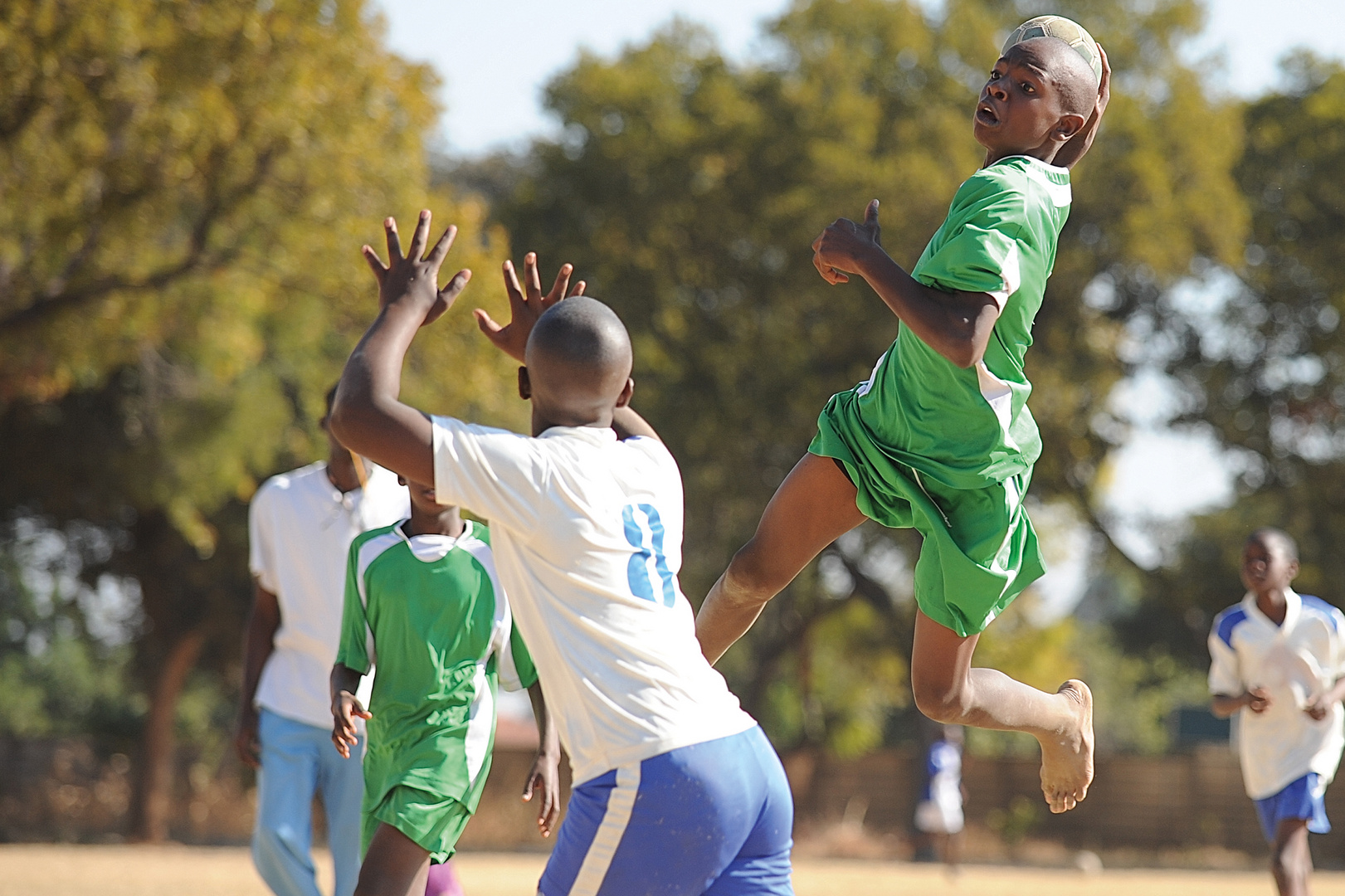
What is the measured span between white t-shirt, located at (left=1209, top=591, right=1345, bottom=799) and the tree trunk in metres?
18.5

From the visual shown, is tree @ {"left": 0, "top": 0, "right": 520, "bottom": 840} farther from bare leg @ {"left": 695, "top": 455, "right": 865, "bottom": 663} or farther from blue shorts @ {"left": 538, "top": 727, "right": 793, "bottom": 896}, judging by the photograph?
blue shorts @ {"left": 538, "top": 727, "right": 793, "bottom": 896}

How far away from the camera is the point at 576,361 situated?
3174mm

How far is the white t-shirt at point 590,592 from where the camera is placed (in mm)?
3008

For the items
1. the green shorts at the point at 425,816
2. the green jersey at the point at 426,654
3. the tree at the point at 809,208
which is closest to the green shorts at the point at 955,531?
the green jersey at the point at 426,654

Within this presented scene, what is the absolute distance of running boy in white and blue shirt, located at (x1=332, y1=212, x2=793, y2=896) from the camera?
116 inches

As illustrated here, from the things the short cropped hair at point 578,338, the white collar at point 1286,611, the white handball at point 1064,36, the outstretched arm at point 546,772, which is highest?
the white handball at point 1064,36

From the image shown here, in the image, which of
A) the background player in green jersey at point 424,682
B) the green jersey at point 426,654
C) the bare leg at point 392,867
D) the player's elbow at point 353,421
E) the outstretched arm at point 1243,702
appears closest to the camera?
the player's elbow at point 353,421

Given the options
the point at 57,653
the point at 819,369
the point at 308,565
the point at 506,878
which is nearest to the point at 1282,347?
the point at 819,369

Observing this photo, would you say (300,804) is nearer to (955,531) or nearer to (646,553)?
(955,531)

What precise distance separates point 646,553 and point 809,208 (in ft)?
72.0

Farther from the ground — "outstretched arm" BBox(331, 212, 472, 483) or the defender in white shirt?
"outstretched arm" BBox(331, 212, 472, 483)

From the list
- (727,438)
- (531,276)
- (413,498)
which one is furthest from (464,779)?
(727,438)

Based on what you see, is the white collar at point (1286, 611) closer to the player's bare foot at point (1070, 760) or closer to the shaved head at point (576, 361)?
the player's bare foot at point (1070, 760)

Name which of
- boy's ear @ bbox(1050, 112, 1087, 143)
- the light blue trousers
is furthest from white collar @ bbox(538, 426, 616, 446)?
the light blue trousers
